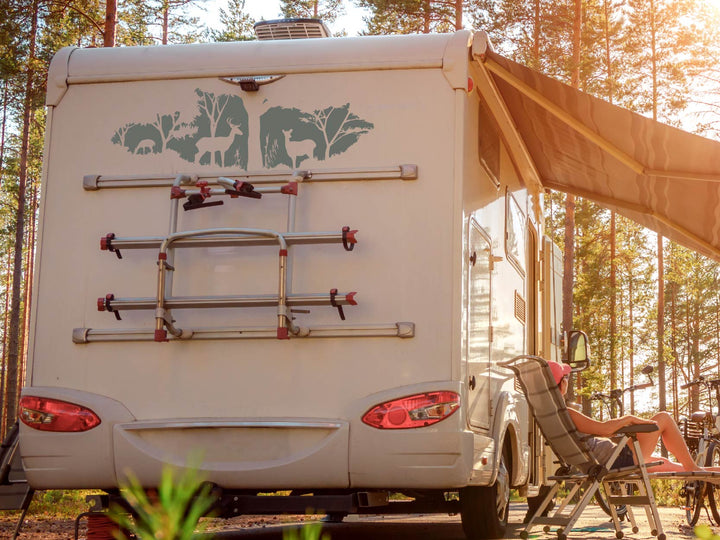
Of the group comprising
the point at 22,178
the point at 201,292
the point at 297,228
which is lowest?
the point at 201,292

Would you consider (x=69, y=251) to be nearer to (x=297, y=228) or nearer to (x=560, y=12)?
(x=297, y=228)

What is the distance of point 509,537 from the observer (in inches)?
278

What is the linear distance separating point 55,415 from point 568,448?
346 centimetres

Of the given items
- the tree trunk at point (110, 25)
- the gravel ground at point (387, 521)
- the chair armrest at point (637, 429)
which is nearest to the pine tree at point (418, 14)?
the tree trunk at point (110, 25)

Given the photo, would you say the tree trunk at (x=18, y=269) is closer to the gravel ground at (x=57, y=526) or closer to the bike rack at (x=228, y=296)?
the gravel ground at (x=57, y=526)

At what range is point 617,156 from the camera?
278 inches

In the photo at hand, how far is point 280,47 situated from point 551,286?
4.72 m

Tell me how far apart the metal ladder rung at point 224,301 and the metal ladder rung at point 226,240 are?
0.28 meters

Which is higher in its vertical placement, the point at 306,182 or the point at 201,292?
the point at 306,182

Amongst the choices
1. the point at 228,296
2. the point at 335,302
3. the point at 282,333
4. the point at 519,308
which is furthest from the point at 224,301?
the point at 519,308

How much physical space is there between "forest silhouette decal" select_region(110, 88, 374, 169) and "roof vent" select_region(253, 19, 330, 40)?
0.86 meters

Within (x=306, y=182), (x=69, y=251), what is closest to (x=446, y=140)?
(x=306, y=182)

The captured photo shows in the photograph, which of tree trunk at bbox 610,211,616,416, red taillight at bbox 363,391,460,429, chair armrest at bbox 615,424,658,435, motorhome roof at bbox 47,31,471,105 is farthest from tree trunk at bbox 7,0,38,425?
tree trunk at bbox 610,211,616,416

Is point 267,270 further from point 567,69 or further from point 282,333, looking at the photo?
point 567,69
